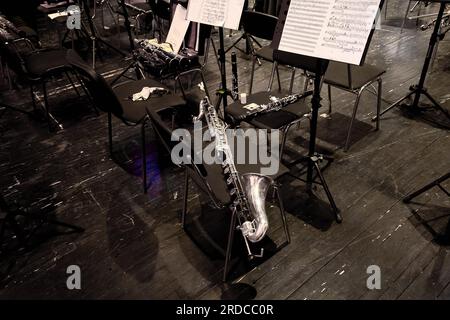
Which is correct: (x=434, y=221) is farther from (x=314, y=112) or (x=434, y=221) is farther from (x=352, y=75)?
(x=352, y=75)

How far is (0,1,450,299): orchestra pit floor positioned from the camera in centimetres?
190

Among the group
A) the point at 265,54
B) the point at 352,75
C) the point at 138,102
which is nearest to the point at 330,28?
the point at 352,75

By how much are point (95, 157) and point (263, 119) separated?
1.40 meters

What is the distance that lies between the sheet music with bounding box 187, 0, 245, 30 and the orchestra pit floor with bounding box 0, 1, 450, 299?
1068 millimetres

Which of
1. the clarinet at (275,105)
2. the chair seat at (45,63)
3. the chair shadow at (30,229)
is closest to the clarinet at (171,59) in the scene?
the chair seat at (45,63)

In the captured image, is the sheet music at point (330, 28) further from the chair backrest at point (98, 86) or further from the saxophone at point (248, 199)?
the chair backrest at point (98, 86)

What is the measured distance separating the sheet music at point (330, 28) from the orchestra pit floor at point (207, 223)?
3.37ft

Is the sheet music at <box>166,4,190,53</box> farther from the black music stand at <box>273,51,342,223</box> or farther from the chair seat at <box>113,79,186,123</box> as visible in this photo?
the black music stand at <box>273,51,342,223</box>

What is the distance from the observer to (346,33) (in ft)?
5.50

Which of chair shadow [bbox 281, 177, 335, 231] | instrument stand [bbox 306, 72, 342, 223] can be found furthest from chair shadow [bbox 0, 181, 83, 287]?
instrument stand [bbox 306, 72, 342, 223]

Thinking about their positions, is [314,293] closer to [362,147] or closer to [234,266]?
[234,266]

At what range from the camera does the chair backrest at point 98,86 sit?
6.95ft

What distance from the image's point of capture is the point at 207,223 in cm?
228
